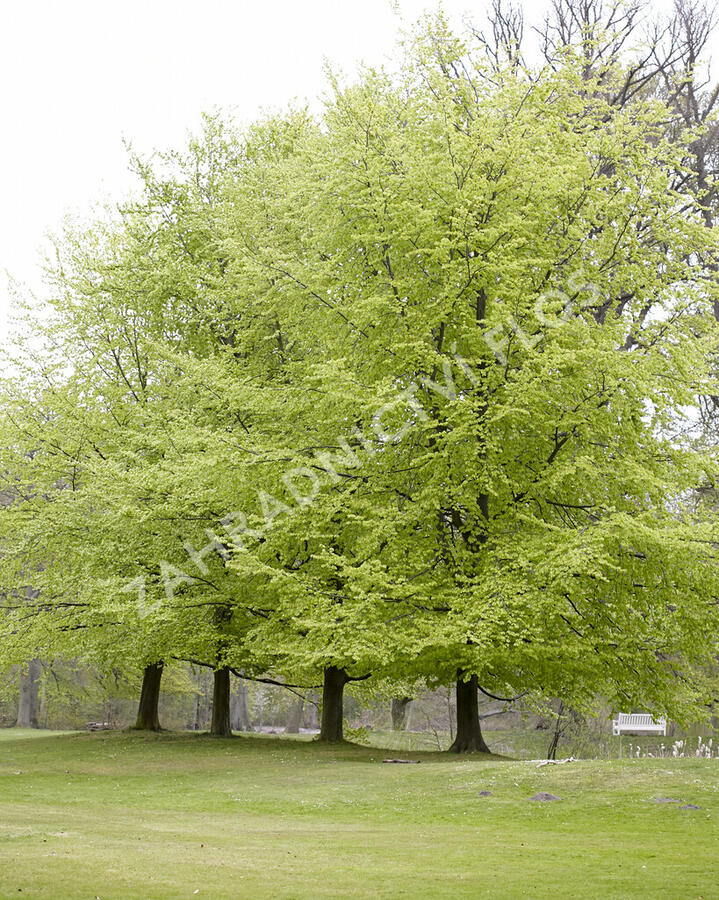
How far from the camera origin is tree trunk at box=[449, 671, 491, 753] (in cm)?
1697

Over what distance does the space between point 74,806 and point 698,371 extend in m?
11.4

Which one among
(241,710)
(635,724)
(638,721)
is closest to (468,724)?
(635,724)

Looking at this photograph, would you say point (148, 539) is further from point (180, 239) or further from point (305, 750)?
point (180, 239)

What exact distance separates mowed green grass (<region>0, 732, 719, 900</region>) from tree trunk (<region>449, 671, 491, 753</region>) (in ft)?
2.38

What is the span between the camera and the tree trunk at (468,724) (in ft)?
55.7

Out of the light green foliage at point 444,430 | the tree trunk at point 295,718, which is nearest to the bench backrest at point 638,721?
the light green foliage at point 444,430

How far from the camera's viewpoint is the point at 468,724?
17.2 meters

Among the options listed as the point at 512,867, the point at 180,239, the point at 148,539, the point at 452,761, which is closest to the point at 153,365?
the point at 180,239

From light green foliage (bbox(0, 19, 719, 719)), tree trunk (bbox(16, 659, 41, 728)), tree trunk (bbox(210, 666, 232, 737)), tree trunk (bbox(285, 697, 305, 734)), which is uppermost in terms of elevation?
light green foliage (bbox(0, 19, 719, 719))

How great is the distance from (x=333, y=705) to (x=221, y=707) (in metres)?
3.98

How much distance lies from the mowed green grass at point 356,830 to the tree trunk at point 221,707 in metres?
4.82

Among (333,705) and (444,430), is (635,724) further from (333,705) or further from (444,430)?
(444,430)

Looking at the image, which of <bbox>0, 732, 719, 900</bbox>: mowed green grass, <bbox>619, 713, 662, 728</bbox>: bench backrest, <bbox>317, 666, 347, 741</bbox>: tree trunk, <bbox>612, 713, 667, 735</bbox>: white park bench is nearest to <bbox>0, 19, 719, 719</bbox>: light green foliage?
<bbox>317, 666, 347, 741</bbox>: tree trunk

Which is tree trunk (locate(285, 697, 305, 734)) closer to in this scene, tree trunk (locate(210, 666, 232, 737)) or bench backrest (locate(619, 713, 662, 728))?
bench backrest (locate(619, 713, 662, 728))
